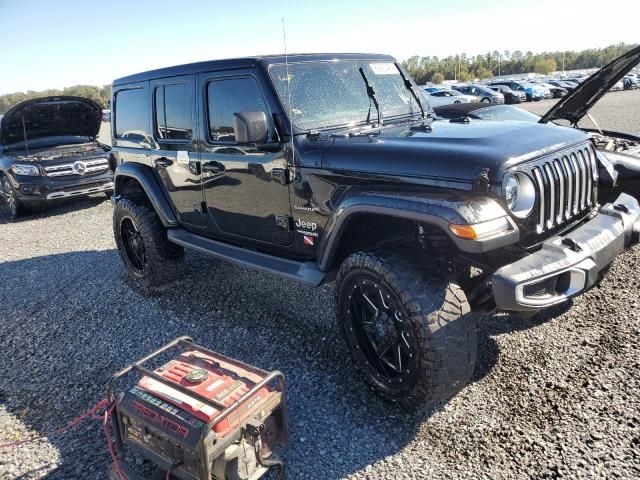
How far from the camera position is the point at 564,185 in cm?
292

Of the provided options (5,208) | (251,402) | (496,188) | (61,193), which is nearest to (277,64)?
(496,188)

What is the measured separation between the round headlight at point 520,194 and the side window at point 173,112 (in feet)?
8.62

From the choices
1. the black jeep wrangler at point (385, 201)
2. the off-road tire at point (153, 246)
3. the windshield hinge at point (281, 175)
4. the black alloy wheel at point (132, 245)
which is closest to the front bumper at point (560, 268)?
the black jeep wrangler at point (385, 201)

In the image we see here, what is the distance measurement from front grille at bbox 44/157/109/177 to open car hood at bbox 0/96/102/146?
82 cm

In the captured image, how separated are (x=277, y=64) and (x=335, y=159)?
3.06ft

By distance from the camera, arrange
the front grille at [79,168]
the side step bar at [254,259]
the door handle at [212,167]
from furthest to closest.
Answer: the front grille at [79,168]
the door handle at [212,167]
the side step bar at [254,259]

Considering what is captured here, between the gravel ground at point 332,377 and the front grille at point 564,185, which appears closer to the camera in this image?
the gravel ground at point 332,377

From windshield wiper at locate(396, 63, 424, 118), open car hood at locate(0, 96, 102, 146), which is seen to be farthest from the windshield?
open car hood at locate(0, 96, 102, 146)

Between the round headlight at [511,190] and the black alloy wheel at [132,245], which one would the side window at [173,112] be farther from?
the round headlight at [511,190]

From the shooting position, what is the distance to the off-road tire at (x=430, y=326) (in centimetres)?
257

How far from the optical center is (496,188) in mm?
2543

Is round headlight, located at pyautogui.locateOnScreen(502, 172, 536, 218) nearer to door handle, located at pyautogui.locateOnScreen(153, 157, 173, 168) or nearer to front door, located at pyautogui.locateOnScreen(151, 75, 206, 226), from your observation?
front door, located at pyautogui.locateOnScreen(151, 75, 206, 226)

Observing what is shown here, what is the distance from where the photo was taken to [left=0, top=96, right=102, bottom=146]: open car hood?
845 centimetres

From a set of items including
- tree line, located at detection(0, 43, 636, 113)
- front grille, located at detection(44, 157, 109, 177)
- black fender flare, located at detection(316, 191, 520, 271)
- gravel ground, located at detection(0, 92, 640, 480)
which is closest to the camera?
black fender flare, located at detection(316, 191, 520, 271)
